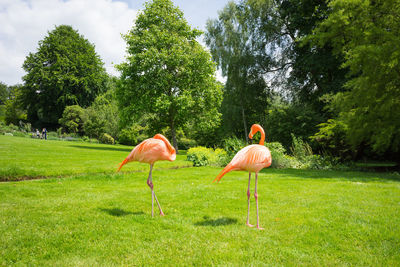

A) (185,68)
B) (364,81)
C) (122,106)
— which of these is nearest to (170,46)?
(185,68)

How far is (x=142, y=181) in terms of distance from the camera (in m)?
8.08

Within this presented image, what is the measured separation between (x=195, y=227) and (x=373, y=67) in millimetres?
Answer: 11433

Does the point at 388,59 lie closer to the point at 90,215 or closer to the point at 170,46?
the point at 90,215

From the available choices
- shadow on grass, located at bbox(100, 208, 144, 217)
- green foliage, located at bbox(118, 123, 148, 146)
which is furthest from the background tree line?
shadow on grass, located at bbox(100, 208, 144, 217)

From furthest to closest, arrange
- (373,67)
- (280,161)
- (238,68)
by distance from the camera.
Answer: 1. (238,68)
2. (280,161)
3. (373,67)

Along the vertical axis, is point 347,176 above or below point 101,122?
below

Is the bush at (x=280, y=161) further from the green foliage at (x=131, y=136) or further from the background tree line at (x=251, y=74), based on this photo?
the green foliage at (x=131, y=136)

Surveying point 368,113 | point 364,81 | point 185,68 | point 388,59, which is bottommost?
point 368,113

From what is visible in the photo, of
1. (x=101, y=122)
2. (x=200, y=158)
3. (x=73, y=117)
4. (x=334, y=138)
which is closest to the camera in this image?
(x=200, y=158)

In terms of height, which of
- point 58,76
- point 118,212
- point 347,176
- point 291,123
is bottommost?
point 118,212

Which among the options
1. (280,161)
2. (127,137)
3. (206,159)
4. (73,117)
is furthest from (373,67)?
(73,117)

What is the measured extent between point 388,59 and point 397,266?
10.7 meters

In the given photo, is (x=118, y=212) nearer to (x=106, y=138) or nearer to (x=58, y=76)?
(x=106, y=138)

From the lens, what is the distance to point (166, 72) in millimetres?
20422
